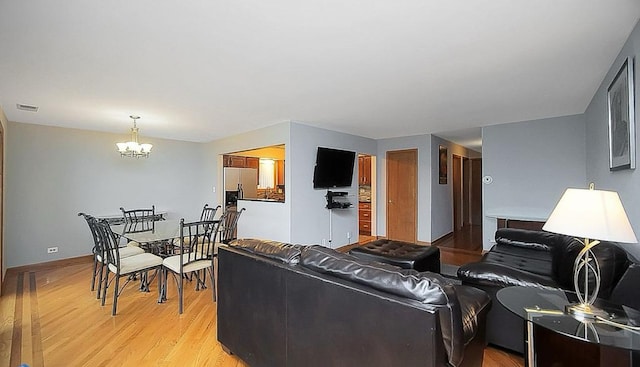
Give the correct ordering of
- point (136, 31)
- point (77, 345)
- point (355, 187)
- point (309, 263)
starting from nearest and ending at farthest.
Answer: point (309, 263) → point (136, 31) → point (77, 345) → point (355, 187)

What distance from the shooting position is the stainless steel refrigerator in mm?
6520

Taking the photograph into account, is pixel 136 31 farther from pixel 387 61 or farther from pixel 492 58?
pixel 492 58

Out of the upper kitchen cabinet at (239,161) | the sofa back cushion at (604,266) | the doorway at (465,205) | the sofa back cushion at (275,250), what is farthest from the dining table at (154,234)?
the doorway at (465,205)

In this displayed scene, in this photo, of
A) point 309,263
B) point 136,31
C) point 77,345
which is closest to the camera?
point 309,263

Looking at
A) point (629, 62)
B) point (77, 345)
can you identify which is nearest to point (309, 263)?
point (77, 345)

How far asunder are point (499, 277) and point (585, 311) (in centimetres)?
70

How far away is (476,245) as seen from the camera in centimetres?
586

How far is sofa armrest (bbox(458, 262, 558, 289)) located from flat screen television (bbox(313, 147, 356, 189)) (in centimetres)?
303

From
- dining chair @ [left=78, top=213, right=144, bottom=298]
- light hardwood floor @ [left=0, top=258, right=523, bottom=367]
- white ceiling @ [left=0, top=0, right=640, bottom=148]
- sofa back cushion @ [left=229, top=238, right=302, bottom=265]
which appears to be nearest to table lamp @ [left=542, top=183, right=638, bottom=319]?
light hardwood floor @ [left=0, top=258, right=523, bottom=367]

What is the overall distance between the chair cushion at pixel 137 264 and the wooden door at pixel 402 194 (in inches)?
185

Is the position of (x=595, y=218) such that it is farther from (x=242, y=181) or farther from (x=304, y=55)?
(x=242, y=181)

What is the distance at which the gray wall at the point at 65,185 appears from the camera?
441 cm

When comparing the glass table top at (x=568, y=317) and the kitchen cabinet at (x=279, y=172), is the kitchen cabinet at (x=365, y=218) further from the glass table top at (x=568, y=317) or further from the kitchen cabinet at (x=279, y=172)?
the glass table top at (x=568, y=317)

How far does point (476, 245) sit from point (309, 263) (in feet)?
17.6
